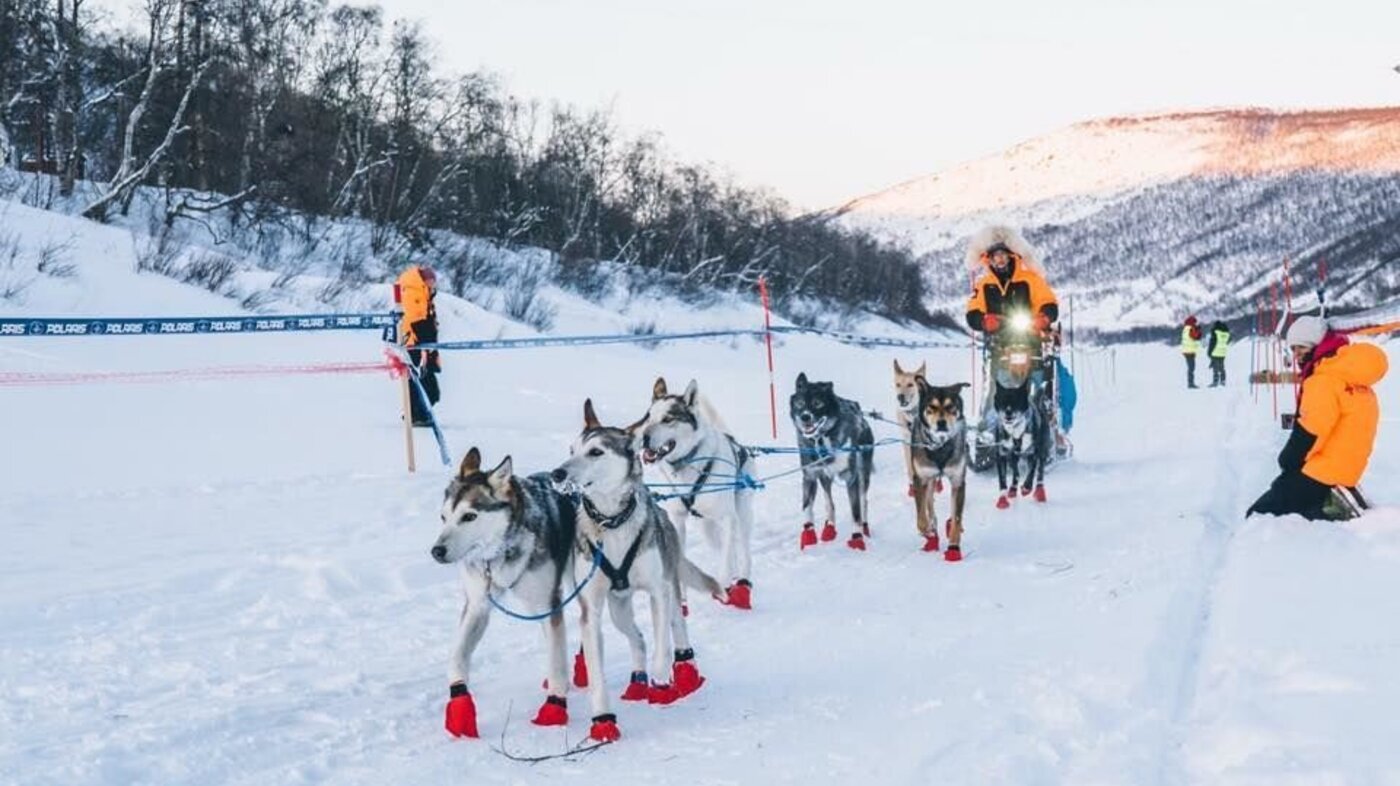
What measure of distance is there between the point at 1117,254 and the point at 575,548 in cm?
12260

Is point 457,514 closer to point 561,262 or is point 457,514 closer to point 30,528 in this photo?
point 30,528

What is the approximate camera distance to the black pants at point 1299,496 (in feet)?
18.1

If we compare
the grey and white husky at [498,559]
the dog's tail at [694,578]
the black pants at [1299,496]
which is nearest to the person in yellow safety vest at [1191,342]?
the black pants at [1299,496]

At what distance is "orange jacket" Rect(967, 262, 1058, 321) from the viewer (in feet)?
24.8

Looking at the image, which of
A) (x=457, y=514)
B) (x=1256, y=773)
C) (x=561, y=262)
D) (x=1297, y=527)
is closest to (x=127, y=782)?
(x=457, y=514)

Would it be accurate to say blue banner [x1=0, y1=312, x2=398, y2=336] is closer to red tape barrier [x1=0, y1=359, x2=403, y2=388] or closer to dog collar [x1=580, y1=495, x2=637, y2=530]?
red tape barrier [x1=0, y1=359, x2=403, y2=388]

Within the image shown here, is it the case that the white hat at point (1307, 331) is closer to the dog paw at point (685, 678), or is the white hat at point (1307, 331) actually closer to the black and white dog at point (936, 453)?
the black and white dog at point (936, 453)

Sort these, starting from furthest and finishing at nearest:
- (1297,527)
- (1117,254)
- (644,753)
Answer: (1117,254)
(1297,527)
(644,753)

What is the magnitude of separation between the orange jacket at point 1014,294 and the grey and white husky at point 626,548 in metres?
4.52

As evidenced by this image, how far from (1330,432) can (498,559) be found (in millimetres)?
4275

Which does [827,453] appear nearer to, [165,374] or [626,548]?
[626,548]

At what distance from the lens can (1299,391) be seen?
5910 millimetres

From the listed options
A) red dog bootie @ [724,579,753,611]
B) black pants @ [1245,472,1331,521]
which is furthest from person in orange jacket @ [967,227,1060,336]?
red dog bootie @ [724,579,753,611]

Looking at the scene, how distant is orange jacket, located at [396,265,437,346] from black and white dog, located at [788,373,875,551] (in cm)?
427
